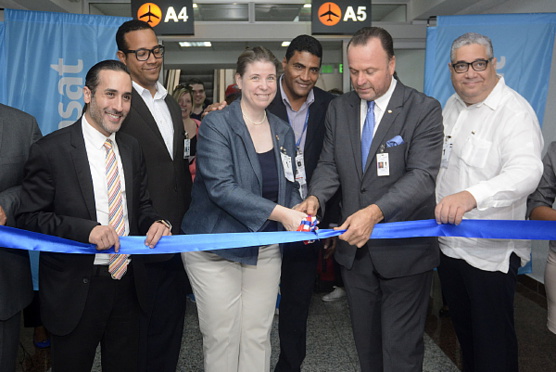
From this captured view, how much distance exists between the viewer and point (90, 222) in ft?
6.83

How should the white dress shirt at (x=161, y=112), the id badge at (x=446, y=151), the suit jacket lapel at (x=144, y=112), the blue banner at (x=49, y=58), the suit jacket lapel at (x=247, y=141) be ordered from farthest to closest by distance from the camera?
the blue banner at (x=49, y=58) → the white dress shirt at (x=161, y=112) → the suit jacket lapel at (x=144, y=112) → the id badge at (x=446, y=151) → the suit jacket lapel at (x=247, y=141)

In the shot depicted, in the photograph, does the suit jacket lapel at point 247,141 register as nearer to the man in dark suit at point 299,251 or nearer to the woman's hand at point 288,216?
the woman's hand at point 288,216

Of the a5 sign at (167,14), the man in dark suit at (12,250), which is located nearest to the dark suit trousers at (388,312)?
the man in dark suit at (12,250)

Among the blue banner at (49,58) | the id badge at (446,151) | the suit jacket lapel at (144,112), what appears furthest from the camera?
the blue banner at (49,58)

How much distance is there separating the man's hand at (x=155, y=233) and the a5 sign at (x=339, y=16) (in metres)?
4.51

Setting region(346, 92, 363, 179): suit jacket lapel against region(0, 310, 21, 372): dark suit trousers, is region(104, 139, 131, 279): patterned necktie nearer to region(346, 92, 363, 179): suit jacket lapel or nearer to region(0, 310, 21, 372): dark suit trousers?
region(0, 310, 21, 372): dark suit trousers

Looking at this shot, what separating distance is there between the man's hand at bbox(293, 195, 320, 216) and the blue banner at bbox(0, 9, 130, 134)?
→ 9.77 feet

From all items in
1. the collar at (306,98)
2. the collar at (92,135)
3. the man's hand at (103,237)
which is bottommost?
the man's hand at (103,237)

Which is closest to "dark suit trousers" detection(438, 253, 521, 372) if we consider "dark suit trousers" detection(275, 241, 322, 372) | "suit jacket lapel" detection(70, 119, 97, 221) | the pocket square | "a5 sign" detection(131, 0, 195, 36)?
the pocket square

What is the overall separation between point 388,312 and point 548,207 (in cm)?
97

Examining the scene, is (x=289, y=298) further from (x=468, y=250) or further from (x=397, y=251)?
(x=468, y=250)

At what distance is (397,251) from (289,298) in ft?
2.66

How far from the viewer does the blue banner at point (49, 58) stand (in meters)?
4.53

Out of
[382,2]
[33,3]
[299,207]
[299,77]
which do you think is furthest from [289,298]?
[382,2]
